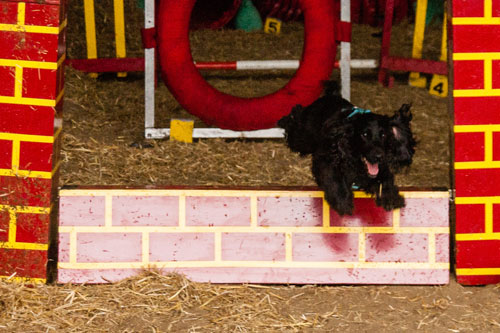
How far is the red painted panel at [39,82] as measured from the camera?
2.99 meters

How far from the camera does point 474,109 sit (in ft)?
10.2

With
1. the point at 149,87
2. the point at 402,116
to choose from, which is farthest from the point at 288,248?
the point at 149,87

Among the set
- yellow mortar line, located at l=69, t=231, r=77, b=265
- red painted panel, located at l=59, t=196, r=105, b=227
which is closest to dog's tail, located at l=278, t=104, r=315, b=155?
red painted panel, located at l=59, t=196, r=105, b=227

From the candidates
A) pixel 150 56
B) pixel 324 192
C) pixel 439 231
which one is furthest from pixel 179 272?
pixel 150 56

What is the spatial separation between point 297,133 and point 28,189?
1.47 metres

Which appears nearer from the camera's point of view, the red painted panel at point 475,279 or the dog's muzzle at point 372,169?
the dog's muzzle at point 372,169

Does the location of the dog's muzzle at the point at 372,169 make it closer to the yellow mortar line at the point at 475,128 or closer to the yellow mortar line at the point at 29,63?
the yellow mortar line at the point at 475,128

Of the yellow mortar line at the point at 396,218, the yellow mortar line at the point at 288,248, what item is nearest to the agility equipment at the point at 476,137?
the yellow mortar line at the point at 396,218

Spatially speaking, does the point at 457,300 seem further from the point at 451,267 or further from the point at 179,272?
the point at 179,272

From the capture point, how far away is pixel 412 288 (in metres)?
3.13

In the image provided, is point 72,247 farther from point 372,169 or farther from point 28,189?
point 372,169

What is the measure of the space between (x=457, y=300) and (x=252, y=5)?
5.63 meters

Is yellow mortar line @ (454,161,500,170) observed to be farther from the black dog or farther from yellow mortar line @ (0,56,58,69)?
yellow mortar line @ (0,56,58,69)

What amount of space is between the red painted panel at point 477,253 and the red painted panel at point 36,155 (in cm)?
169
